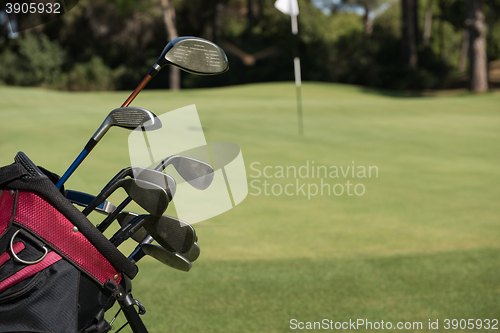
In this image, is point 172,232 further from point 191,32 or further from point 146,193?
point 191,32

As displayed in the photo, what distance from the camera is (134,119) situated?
129 centimetres

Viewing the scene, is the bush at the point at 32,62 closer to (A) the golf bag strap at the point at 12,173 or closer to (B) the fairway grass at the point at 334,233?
(B) the fairway grass at the point at 334,233

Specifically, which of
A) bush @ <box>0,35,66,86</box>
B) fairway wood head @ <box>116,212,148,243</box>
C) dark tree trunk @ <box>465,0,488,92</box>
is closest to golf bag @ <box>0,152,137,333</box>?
fairway wood head @ <box>116,212,148,243</box>

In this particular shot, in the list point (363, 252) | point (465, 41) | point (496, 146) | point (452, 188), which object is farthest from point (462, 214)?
point (465, 41)

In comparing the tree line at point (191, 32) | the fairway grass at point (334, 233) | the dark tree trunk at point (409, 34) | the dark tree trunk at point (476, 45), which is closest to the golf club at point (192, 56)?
the fairway grass at point (334, 233)

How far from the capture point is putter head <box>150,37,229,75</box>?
54.8 inches

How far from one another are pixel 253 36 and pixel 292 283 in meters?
41.0

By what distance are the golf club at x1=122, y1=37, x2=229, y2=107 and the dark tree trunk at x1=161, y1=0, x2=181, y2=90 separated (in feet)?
98.8

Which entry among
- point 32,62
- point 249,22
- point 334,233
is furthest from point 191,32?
point 334,233

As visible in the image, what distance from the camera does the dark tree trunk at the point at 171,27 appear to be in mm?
32219

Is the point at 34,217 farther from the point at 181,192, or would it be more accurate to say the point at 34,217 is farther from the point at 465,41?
the point at 465,41

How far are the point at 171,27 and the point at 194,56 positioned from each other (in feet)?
107

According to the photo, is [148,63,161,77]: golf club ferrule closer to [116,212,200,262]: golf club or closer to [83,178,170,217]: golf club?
[83,178,170,217]: golf club

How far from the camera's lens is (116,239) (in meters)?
1.40
